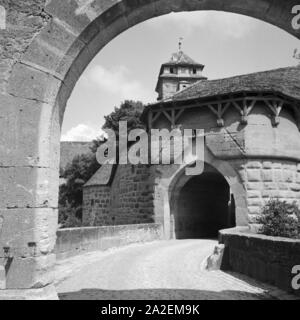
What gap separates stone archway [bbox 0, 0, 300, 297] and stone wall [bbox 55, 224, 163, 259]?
4725 millimetres

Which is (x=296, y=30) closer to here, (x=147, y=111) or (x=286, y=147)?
(x=286, y=147)

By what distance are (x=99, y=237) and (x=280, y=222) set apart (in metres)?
4.79

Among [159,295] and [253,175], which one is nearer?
[159,295]

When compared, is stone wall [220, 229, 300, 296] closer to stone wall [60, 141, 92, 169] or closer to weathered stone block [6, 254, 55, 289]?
weathered stone block [6, 254, 55, 289]

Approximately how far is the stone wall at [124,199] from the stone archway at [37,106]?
1012cm

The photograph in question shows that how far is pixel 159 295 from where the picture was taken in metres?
4.88

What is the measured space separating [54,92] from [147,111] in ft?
33.5

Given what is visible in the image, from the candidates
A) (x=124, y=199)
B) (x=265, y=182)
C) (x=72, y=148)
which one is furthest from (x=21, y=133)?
(x=72, y=148)

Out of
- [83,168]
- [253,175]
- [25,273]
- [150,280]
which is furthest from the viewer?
[83,168]

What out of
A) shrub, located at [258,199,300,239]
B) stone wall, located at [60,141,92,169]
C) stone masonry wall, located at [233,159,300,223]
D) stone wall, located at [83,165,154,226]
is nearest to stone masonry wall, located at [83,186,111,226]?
stone wall, located at [83,165,154,226]

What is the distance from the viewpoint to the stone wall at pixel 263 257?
4988mm

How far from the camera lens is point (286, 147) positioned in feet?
39.1

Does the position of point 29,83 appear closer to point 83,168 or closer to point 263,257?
point 263,257
